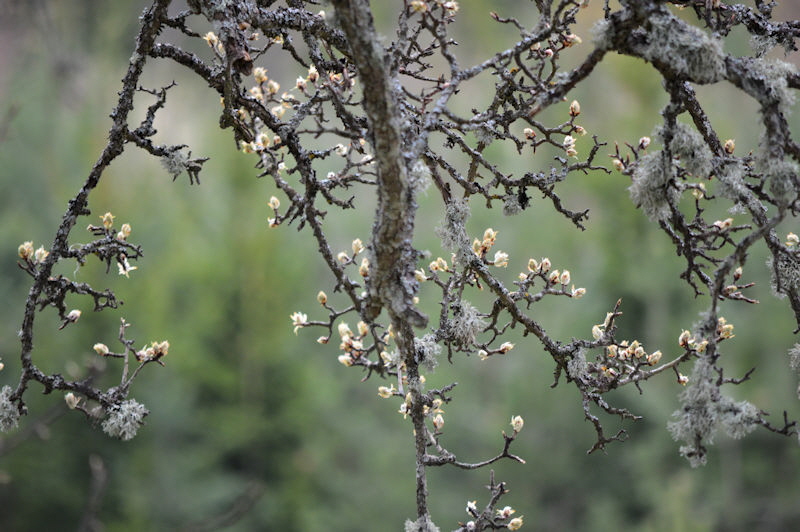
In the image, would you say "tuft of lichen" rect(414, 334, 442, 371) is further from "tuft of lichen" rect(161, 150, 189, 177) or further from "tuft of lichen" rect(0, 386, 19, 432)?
"tuft of lichen" rect(0, 386, 19, 432)

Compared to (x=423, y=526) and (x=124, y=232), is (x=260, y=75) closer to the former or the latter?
(x=124, y=232)

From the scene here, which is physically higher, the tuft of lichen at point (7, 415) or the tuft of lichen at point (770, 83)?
the tuft of lichen at point (770, 83)

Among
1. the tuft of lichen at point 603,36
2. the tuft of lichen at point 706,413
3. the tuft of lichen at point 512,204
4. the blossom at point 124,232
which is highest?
the tuft of lichen at point 512,204

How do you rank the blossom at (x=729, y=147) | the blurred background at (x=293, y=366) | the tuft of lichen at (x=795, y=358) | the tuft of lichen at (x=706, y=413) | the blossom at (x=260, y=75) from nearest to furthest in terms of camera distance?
1. the tuft of lichen at (x=706, y=413)
2. the tuft of lichen at (x=795, y=358)
3. the blossom at (x=729, y=147)
4. the blossom at (x=260, y=75)
5. the blurred background at (x=293, y=366)

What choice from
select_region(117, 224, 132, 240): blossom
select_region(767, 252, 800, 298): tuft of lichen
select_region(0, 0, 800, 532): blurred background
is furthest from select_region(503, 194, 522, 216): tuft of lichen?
select_region(0, 0, 800, 532): blurred background

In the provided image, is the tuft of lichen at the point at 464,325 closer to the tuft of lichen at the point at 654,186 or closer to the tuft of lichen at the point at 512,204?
the tuft of lichen at the point at 512,204

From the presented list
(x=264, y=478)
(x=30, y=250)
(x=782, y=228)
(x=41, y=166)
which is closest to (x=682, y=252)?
(x=30, y=250)

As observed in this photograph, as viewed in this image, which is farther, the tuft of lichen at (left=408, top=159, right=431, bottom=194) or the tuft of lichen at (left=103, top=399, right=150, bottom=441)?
the tuft of lichen at (left=103, top=399, right=150, bottom=441)

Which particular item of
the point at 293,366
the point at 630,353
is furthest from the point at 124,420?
the point at 293,366

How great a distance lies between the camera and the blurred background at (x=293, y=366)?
727 centimetres

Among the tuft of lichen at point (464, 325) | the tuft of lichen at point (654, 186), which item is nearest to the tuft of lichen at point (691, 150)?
the tuft of lichen at point (654, 186)

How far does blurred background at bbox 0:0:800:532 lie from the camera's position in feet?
23.8

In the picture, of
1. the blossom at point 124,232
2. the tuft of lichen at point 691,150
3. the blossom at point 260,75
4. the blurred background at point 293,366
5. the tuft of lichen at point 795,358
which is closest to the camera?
the tuft of lichen at point 691,150

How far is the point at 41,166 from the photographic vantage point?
8.11 m
